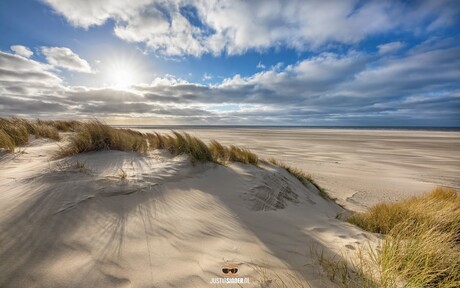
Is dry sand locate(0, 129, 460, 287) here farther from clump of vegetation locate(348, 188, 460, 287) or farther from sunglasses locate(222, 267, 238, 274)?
clump of vegetation locate(348, 188, 460, 287)

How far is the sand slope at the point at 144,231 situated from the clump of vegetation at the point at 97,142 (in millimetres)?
1017

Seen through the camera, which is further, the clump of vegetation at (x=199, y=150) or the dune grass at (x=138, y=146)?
the clump of vegetation at (x=199, y=150)

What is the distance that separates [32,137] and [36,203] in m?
7.80

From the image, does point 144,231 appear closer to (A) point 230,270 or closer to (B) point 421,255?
(A) point 230,270

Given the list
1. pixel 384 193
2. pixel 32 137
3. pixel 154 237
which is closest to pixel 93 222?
pixel 154 237

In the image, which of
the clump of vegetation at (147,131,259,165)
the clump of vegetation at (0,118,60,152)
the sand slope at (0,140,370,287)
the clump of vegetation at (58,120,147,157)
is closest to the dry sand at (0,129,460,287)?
the sand slope at (0,140,370,287)

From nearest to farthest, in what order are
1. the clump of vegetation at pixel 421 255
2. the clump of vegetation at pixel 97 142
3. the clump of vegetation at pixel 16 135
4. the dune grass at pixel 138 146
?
the clump of vegetation at pixel 421 255 < the clump of vegetation at pixel 97 142 < the dune grass at pixel 138 146 < the clump of vegetation at pixel 16 135

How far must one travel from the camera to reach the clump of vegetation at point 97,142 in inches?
204

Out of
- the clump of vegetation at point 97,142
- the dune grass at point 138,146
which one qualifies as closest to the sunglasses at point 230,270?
the dune grass at point 138,146

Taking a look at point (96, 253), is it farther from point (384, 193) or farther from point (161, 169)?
point (384, 193)

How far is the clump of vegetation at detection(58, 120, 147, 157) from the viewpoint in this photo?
5.18 metres

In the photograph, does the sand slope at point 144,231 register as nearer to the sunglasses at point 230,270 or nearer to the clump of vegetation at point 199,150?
the sunglasses at point 230,270

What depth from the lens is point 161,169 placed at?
14.4ft

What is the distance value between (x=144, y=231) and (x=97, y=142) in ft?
13.6
